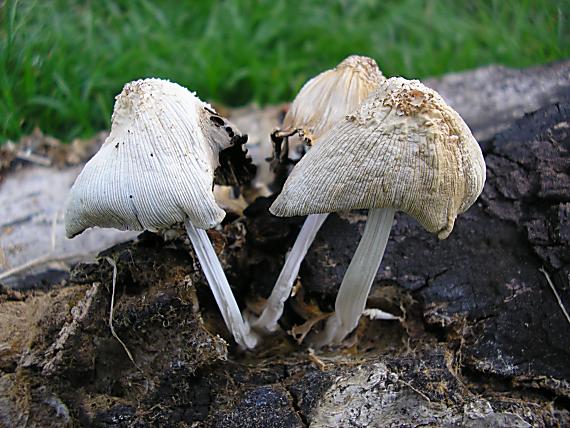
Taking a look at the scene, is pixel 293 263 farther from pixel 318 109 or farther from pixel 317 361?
pixel 318 109

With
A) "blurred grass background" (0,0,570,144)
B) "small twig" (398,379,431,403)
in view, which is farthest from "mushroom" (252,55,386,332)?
"blurred grass background" (0,0,570,144)

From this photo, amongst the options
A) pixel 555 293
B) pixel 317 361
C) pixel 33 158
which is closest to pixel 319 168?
pixel 317 361

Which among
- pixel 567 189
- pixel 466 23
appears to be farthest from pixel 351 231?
pixel 466 23

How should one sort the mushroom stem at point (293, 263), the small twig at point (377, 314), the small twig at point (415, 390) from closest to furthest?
the small twig at point (415, 390) < the mushroom stem at point (293, 263) < the small twig at point (377, 314)

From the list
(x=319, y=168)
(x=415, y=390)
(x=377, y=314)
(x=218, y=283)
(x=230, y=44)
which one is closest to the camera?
(x=319, y=168)

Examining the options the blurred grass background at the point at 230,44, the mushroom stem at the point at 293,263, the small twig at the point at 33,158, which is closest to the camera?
the mushroom stem at the point at 293,263

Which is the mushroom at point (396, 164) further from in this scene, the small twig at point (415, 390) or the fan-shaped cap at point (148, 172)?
the small twig at point (415, 390)

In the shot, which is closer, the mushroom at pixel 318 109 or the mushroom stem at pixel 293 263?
the mushroom at pixel 318 109

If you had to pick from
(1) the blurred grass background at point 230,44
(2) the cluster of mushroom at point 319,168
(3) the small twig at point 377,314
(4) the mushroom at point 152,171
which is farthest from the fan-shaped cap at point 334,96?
(1) the blurred grass background at point 230,44
